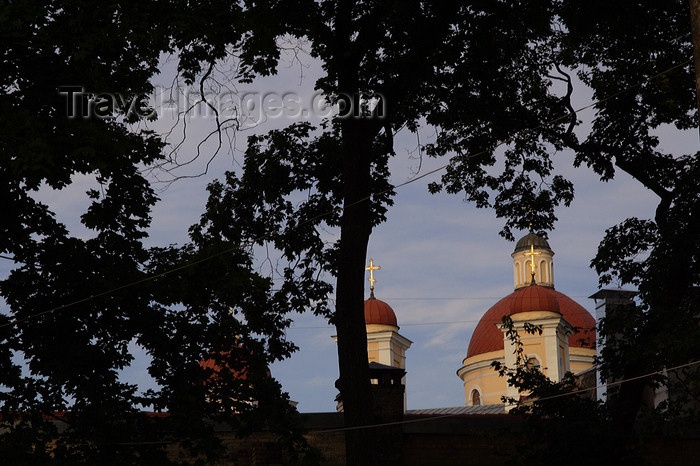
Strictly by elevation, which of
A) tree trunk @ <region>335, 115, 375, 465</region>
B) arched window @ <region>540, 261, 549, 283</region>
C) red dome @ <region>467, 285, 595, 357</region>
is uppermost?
arched window @ <region>540, 261, 549, 283</region>

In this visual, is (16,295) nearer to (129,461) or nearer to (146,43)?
(129,461)

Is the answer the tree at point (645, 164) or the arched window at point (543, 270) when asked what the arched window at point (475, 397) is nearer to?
the arched window at point (543, 270)

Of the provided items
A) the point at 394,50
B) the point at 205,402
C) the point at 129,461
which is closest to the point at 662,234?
the point at 394,50

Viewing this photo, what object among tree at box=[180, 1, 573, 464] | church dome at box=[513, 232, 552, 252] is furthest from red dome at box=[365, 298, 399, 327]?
tree at box=[180, 1, 573, 464]

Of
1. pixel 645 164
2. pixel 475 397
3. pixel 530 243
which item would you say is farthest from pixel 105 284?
pixel 530 243

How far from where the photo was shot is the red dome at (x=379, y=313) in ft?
176

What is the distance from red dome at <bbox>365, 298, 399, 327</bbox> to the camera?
53.7m

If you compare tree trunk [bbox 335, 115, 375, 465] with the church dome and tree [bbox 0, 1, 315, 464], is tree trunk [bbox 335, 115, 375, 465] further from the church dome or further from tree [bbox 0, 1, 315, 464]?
the church dome

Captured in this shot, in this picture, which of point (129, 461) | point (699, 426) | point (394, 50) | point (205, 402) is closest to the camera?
point (129, 461)

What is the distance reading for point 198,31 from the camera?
13234 millimetres

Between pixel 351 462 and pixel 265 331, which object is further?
pixel 265 331

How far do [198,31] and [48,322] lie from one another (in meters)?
4.32

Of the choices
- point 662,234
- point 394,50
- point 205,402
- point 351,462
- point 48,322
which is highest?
point 394,50

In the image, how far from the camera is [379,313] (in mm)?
53938
